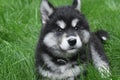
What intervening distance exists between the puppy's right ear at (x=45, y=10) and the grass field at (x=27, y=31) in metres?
0.54

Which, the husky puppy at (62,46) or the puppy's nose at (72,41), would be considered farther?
the husky puppy at (62,46)

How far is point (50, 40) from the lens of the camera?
5102 millimetres

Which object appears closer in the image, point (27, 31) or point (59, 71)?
point (59, 71)

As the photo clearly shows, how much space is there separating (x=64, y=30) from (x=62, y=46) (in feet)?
0.61

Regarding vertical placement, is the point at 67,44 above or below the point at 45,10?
below

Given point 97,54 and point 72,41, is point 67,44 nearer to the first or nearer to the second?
point 72,41

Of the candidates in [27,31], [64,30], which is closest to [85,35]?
[64,30]

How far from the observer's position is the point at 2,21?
6.48 meters

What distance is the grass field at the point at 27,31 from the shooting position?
534cm

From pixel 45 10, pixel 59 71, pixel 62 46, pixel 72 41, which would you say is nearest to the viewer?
pixel 72 41

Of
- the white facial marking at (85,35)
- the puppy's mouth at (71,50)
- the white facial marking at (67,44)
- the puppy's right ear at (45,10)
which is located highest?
the puppy's right ear at (45,10)

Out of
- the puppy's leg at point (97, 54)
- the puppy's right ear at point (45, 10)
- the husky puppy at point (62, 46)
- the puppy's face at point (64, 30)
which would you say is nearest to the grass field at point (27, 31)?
the puppy's leg at point (97, 54)

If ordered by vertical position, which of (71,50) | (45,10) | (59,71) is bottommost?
(59,71)

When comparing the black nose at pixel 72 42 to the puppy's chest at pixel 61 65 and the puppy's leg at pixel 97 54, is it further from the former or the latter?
the puppy's leg at pixel 97 54
